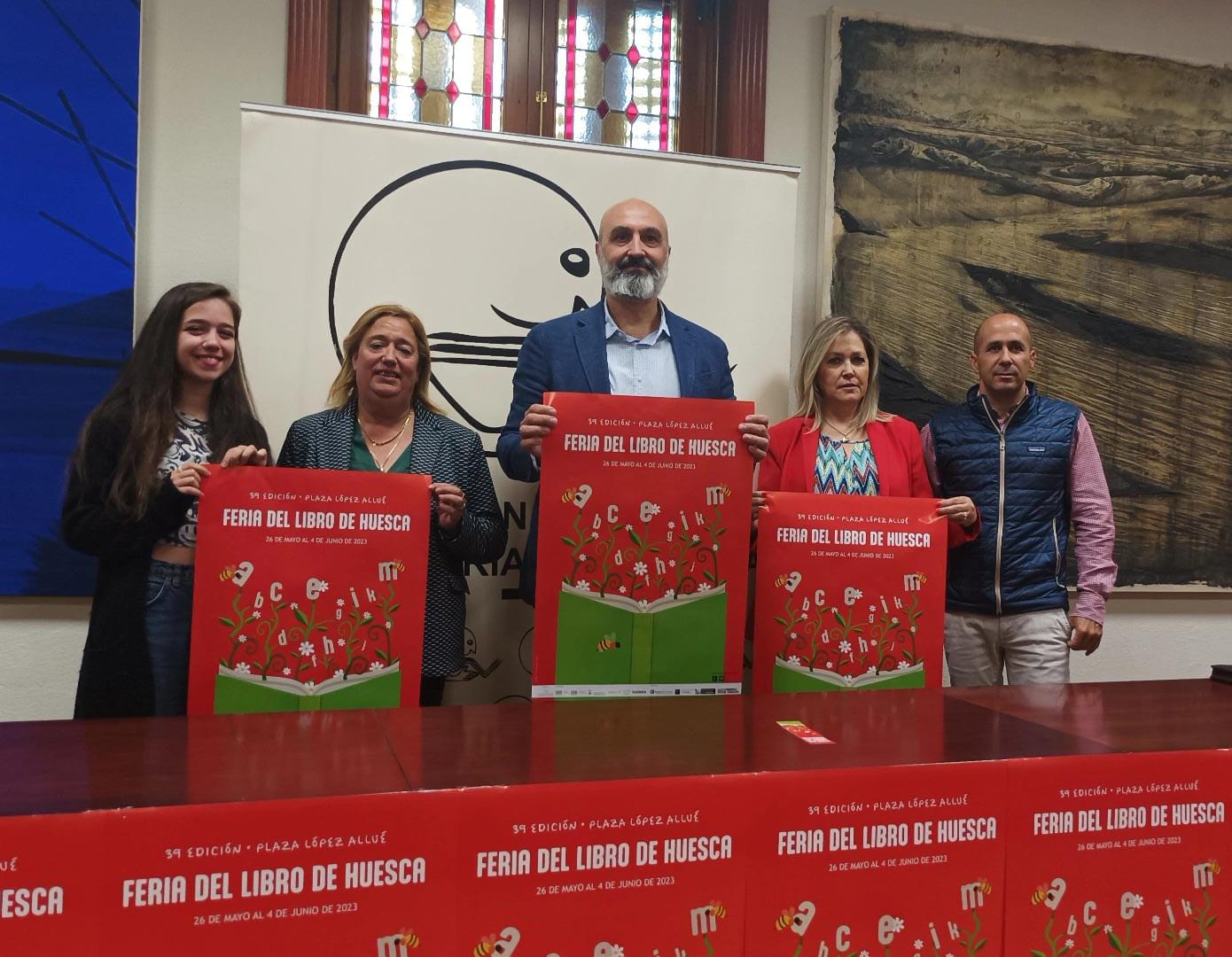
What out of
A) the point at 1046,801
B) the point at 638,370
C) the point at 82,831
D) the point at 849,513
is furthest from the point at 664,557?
the point at 82,831

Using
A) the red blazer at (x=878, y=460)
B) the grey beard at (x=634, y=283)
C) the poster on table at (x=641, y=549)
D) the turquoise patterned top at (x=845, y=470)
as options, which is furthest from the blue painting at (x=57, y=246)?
the turquoise patterned top at (x=845, y=470)

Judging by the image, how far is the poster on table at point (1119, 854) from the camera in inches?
45.1

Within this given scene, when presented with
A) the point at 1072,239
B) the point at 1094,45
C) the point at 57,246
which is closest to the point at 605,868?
the point at 57,246

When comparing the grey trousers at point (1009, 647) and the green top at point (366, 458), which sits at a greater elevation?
the green top at point (366, 458)

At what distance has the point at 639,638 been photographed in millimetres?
1834

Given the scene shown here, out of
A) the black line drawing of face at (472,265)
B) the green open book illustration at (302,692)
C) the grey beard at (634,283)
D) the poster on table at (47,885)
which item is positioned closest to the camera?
the poster on table at (47,885)

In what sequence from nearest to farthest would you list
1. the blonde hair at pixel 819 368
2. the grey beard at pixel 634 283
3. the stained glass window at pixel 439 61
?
the grey beard at pixel 634 283, the blonde hair at pixel 819 368, the stained glass window at pixel 439 61

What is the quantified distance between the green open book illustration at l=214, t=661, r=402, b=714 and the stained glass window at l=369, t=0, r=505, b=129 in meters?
1.83

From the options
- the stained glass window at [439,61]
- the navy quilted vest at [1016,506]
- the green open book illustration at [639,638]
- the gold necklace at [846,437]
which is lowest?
the green open book illustration at [639,638]

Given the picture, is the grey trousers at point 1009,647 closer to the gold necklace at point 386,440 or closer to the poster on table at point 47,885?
the gold necklace at point 386,440

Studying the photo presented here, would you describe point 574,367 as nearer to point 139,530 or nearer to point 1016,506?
point 139,530

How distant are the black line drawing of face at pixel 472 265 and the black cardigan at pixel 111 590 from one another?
2.52 feet

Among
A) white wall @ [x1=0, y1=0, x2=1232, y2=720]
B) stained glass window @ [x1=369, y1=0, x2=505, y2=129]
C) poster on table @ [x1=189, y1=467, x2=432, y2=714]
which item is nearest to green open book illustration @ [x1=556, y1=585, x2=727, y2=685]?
poster on table @ [x1=189, y1=467, x2=432, y2=714]

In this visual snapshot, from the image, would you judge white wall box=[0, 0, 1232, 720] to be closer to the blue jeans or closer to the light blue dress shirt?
the blue jeans
